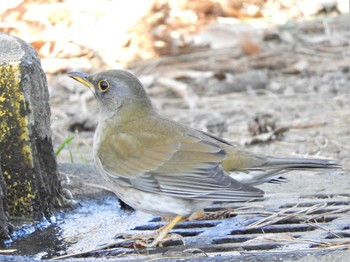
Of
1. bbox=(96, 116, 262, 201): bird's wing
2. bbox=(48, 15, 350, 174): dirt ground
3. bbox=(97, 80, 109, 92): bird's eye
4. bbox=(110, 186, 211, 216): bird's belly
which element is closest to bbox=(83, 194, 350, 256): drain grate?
bbox=(110, 186, 211, 216): bird's belly

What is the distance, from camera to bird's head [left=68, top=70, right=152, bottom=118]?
17.5 ft

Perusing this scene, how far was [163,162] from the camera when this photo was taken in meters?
4.95

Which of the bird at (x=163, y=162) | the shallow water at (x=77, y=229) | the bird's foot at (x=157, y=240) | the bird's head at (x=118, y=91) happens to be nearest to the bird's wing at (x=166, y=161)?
the bird at (x=163, y=162)

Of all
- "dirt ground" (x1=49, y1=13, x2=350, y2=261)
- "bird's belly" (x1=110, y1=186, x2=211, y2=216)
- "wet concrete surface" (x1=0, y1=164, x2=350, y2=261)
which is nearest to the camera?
A: "wet concrete surface" (x1=0, y1=164, x2=350, y2=261)

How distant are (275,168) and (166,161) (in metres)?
0.62

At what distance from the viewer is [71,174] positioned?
20.4 ft

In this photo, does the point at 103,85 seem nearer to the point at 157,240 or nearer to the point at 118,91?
the point at 118,91

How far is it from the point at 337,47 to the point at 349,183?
20.6ft

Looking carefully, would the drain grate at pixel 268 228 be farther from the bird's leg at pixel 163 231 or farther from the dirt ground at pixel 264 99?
the dirt ground at pixel 264 99

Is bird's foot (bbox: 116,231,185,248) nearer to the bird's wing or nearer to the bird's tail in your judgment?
the bird's wing

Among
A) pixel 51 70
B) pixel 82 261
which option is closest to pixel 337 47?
pixel 51 70

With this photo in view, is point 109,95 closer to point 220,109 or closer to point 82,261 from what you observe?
point 82,261

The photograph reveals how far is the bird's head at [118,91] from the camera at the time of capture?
5.33m

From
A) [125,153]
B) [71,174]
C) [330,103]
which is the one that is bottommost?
[330,103]
